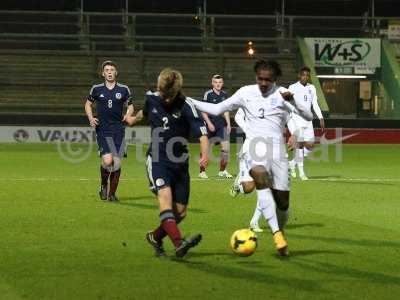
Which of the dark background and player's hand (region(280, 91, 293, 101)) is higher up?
the dark background

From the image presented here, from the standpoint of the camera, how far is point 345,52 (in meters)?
44.2

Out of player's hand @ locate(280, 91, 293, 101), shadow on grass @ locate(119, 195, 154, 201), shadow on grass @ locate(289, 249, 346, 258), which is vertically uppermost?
player's hand @ locate(280, 91, 293, 101)

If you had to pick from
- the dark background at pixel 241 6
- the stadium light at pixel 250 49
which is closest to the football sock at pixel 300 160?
the stadium light at pixel 250 49

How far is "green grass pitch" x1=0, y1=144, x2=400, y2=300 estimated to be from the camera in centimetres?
920

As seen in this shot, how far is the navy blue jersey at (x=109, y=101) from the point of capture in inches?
688

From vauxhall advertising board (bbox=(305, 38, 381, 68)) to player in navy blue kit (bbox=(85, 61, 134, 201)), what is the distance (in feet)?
90.1

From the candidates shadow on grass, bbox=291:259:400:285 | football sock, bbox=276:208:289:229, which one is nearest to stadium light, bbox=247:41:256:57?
football sock, bbox=276:208:289:229

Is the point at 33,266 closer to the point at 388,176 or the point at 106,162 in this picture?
the point at 106,162

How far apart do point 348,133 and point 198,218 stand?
80.1ft

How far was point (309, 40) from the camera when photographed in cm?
4441

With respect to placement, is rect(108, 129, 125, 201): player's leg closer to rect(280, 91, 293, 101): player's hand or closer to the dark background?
rect(280, 91, 293, 101): player's hand

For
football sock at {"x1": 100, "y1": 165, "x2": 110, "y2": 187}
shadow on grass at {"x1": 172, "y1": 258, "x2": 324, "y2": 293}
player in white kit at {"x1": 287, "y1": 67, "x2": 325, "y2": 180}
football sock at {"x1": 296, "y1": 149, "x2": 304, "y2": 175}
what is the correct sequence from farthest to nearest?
football sock at {"x1": 296, "y1": 149, "x2": 304, "y2": 175}
player in white kit at {"x1": 287, "y1": 67, "x2": 325, "y2": 180}
football sock at {"x1": 100, "y1": 165, "x2": 110, "y2": 187}
shadow on grass at {"x1": 172, "y1": 258, "x2": 324, "y2": 293}

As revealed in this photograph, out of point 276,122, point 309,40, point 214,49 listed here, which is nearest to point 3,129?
point 214,49

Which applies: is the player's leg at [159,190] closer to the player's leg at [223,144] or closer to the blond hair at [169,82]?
the blond hair at [169,82]
